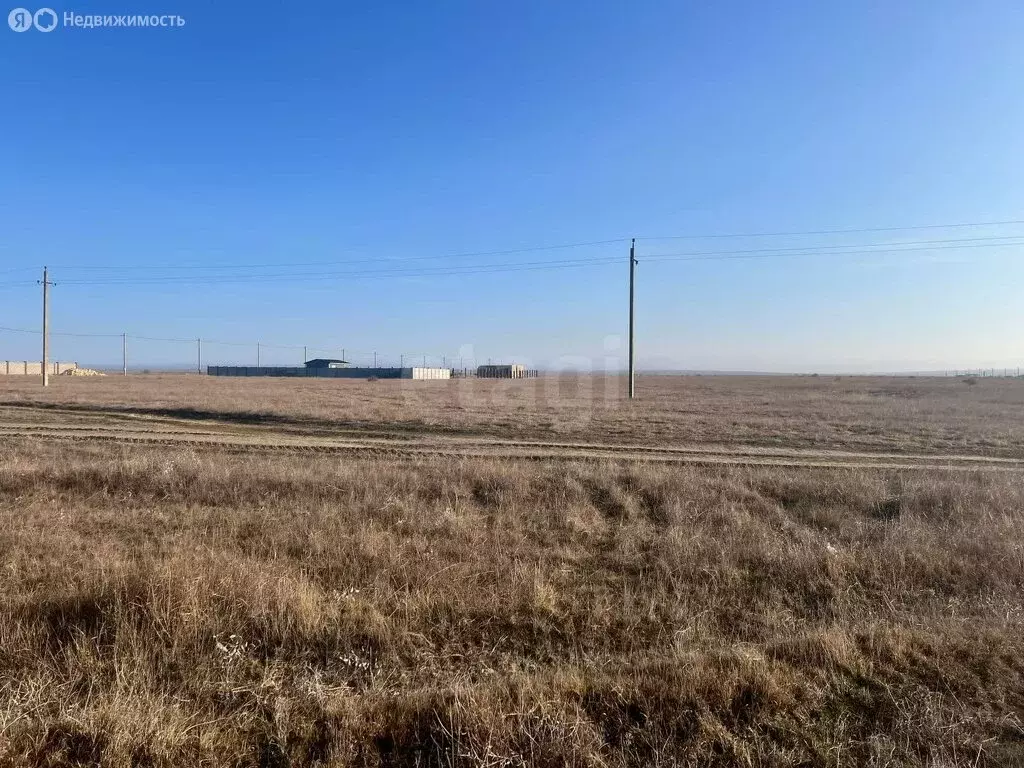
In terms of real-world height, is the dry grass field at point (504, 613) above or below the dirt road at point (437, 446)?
below

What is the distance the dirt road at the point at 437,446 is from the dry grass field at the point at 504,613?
1.78m

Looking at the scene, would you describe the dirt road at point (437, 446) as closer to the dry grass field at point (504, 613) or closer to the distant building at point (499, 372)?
the dry grass field at point (504, 613)

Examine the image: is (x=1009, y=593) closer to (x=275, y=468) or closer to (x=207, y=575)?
(x=207, y=575)

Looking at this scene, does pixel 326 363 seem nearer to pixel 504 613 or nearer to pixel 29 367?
pixel 29 367

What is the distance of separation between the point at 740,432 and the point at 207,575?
20054 millimetres

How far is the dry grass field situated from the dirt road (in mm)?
1784

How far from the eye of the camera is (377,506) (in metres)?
9.31

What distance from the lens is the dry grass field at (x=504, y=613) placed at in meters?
3.44

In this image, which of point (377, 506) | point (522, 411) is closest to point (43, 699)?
point (377, 506)

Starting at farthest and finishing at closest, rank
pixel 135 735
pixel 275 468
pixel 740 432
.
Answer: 1. pixel 740 432
2. pixel 275 468
3. pixel 135 735

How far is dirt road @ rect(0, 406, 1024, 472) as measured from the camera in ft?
48.9

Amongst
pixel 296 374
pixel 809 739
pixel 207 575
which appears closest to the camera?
pixel 809 739

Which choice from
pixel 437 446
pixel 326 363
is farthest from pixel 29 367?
pixel 437 446

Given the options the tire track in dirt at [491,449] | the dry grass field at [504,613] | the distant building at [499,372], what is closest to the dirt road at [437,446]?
the tire track in dirt at [491,449]
